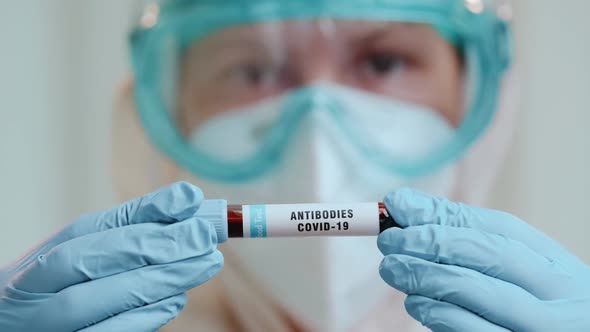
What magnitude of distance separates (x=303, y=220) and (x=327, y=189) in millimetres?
382

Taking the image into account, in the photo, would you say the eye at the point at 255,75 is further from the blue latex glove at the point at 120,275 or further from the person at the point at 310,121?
the blue latex glove at the point at 120,275

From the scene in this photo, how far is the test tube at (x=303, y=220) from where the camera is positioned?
87cm

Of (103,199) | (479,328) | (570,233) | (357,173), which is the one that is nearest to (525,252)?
(479,328)

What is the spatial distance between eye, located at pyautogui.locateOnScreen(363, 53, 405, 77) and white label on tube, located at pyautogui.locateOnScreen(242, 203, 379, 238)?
58cm

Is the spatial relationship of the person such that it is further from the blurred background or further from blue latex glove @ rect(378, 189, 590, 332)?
the blurred background

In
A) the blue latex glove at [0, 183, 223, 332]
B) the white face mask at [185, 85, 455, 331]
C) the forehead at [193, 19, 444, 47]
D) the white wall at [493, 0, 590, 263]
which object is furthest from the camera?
the white wall at [493, 0, 590, 263]

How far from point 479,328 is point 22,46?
1.57m

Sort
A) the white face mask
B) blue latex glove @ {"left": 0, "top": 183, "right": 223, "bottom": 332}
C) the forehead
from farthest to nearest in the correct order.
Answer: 1. the forehead
2. the white face mask
3. blue latex glove @ {"left": 0, "top": 183, "right": 223, "bottom": 332}

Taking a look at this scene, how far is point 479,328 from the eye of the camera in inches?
33.4

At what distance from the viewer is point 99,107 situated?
2.04 metres

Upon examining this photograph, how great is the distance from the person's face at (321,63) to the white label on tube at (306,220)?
20.7 inches

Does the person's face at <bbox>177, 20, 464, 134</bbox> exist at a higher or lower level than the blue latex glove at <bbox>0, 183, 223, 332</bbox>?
higher

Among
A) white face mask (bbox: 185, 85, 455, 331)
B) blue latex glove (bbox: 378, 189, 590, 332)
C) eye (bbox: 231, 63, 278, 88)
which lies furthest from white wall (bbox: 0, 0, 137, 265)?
blue latex glove (bbox: 378, 189, 590, 332)

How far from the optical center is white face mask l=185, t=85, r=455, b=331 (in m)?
1.24
